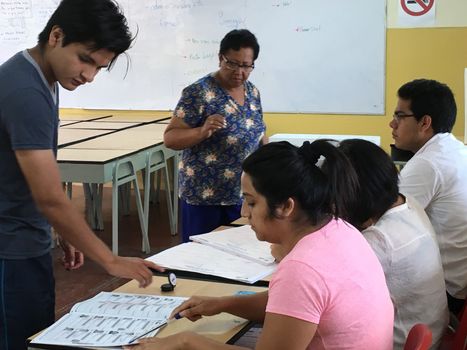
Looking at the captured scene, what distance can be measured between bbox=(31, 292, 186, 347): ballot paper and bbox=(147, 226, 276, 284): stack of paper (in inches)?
10.2

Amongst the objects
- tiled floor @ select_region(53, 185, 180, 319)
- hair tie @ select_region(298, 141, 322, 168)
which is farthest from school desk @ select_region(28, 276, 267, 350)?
tiled floor @ select_region(53, 185, 180, 319)

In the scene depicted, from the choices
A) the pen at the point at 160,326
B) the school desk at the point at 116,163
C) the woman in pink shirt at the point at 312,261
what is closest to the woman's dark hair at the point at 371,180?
the woman in pink shirt at the point at 312,261

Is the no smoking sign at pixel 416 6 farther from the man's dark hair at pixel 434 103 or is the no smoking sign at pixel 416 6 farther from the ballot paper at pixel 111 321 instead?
the ballot paper at pixel 111 321

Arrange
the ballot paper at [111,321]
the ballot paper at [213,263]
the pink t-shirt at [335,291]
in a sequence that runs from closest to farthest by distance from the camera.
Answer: the pink t-shirt at [335,291]
the ballot paper at [111,321]
the ballot paper at [213,263]

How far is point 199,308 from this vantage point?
164 cm

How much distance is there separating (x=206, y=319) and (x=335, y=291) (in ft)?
1.58

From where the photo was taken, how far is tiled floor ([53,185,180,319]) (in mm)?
3838

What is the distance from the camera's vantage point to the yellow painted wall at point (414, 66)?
16.9 feet

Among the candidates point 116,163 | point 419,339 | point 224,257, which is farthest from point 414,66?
point 419,339

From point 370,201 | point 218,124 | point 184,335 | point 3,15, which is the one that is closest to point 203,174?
point 218,124

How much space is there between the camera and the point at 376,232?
175 cm

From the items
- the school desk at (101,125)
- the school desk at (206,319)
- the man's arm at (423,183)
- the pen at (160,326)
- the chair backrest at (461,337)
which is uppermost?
the man's arm at (423,183)

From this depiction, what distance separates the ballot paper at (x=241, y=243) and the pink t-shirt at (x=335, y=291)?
0.70 meters

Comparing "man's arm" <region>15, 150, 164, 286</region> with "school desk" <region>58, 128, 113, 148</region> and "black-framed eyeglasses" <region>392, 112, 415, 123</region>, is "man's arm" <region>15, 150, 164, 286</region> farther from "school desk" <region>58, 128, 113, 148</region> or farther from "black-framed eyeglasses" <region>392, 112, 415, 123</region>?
"school desk" <region>58, 128, 113, 148</region>
